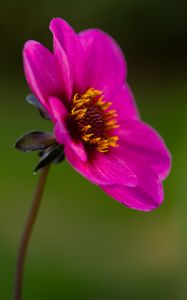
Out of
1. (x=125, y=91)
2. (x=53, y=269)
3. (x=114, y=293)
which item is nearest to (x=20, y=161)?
(x=53, y=269)

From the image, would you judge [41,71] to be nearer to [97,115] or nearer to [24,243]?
[97,115]

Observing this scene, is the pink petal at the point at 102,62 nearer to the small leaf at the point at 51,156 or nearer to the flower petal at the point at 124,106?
the flower petal at the point at 124,106

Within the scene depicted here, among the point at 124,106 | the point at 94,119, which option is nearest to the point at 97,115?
the point at 94,119

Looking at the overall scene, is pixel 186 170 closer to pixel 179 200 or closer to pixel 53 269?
pixel 179 200

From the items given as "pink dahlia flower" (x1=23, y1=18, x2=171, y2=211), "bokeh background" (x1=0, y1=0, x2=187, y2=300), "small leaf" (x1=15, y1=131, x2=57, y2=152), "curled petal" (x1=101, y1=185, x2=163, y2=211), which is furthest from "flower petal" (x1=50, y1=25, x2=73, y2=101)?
"bokeh background" (x1=0, y1=0, x2=187, y2=300)

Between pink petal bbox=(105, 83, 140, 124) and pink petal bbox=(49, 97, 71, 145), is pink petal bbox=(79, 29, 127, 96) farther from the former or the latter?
pink petal bbox=(49, 97, 71, 145)

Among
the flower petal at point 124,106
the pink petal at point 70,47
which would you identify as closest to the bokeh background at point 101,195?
the flower petal at point 124,106
